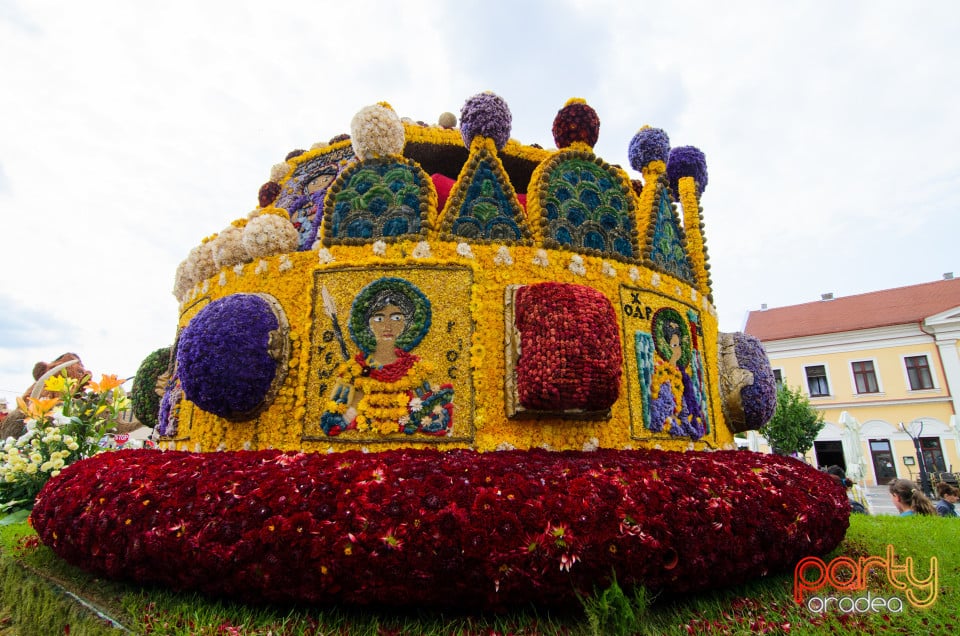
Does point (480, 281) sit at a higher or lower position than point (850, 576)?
higher

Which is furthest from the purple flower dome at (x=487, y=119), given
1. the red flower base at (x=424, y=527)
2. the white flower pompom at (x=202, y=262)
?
the red flower base at (x=424, y=527)

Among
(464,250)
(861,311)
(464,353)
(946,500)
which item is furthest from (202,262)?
(861,311)

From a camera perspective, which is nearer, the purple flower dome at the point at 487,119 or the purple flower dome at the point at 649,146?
the purple flower dome at the point at 487,119

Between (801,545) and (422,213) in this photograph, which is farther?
(422,213)

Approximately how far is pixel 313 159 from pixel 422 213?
12.2 feet

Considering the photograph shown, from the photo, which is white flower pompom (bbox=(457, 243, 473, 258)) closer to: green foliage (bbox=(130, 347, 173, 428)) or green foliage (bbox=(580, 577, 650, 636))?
green foliage (bbox=(580, 577, 650, 636))

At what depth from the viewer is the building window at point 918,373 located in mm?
24266

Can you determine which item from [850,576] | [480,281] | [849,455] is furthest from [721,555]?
[849,455]

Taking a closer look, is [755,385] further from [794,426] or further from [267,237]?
[794,426]

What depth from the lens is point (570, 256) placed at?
268 inches

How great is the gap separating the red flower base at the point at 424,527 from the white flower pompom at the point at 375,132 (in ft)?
12.9

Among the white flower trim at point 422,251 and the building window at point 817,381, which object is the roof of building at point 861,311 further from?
the white flower trim at point 422,251

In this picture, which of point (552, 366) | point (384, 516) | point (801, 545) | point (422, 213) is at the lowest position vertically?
point (801, 545)

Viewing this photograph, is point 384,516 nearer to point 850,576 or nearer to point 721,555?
point 721,555
